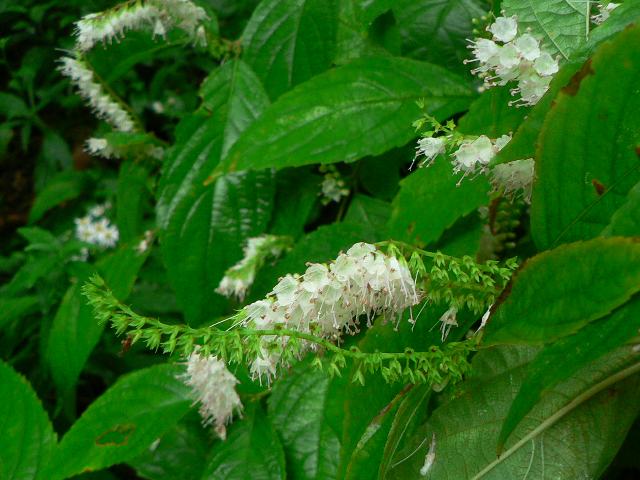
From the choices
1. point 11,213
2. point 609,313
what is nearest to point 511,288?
point 609,313

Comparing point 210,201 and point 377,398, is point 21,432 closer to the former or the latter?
point 210,201

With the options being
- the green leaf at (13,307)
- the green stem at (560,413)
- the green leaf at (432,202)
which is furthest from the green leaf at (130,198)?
the green stem at (560,413)

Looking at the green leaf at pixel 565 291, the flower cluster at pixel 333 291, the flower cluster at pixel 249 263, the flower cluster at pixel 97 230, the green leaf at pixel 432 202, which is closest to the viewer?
the green leaf at pixel 565 291

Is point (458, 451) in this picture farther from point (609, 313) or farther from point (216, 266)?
point (216, 266)

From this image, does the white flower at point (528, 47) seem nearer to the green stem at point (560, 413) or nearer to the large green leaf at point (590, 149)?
the large green leaf at point (590, 149)

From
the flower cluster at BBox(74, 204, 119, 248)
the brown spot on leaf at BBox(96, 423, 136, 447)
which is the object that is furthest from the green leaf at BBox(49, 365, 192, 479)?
the flower cluster at BBox(74, 204, 119, 248)

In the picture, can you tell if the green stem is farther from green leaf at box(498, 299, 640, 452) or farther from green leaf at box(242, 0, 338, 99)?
green leaf at box(242, 0, 338, 99)

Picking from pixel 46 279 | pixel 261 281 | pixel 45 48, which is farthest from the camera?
pixel 45 48
